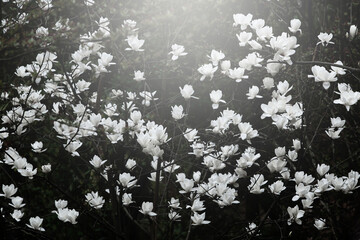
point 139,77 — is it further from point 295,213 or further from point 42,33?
point 295,213

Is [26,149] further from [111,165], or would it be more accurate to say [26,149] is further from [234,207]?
[234,207]

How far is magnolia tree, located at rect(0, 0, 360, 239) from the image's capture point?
108 inches

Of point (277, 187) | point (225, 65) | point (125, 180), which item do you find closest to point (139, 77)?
point (225, 65)

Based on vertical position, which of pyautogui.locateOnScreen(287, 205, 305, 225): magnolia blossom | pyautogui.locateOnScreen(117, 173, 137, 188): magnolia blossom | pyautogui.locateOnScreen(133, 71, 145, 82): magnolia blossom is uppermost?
pyautogui.locateOnScreen(133, 71, 145, 82): magnolia blossom

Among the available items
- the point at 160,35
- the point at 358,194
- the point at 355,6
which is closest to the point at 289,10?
the point at 355,6

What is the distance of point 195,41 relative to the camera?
13.7 ft

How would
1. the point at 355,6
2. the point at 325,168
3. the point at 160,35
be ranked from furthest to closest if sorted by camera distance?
the point at 355,6, the point at 160,35, the point at 325,168

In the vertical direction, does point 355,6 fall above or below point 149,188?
above

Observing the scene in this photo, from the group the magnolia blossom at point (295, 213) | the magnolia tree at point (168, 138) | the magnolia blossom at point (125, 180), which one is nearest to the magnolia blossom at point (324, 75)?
the magnolia tree at point (168, 138)

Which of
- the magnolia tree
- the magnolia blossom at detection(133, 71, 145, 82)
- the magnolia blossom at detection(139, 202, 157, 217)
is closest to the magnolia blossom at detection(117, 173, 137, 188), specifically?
the magnolia tree

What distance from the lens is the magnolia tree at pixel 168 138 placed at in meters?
2.74

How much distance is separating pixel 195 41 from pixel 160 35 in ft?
1.08

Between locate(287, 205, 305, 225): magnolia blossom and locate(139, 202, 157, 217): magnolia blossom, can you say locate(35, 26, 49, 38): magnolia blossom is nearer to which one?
locate(139, 202, 157, 217): magnolia blossom

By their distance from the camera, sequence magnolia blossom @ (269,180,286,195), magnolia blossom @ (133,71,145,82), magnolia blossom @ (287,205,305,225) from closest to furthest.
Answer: magnolia blossom @ (269,180,286,195)
magnolia blossom @ (287,205,305,225)
magnolia blossom @ (133,71,145,82)
